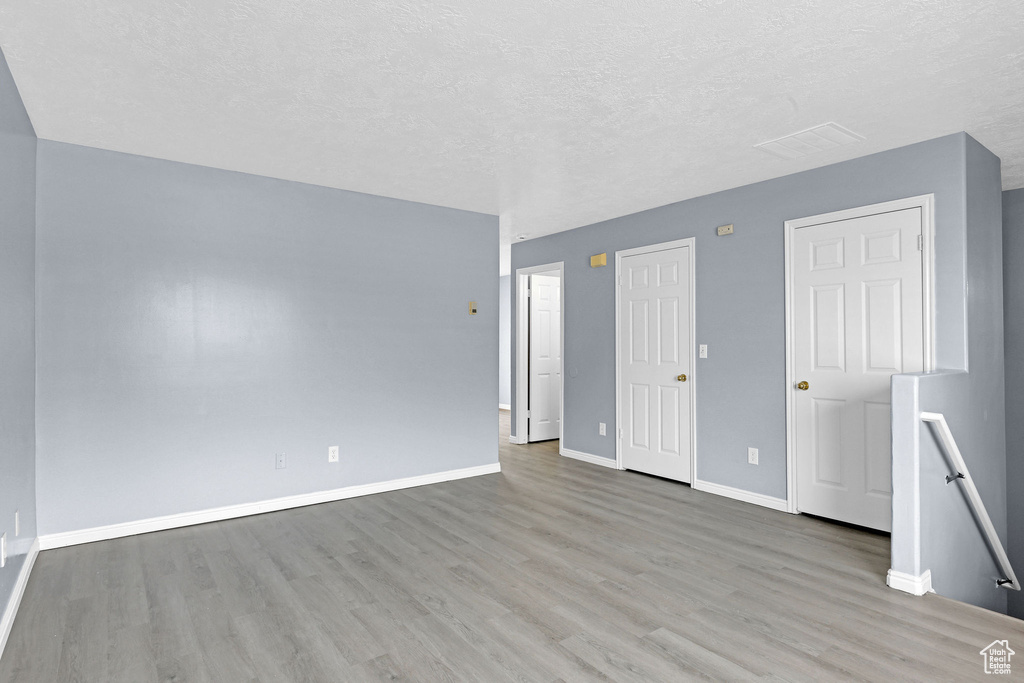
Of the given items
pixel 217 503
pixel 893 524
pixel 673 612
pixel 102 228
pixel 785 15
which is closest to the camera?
pixel 785 15

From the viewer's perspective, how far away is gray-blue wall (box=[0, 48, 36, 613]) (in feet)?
8.11

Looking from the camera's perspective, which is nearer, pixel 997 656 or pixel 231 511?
pixel 997 656

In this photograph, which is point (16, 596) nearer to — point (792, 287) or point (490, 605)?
point (490, 605)

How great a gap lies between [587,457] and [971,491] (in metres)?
3.33

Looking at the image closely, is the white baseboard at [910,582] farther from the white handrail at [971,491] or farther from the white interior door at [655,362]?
the white interior door at [655,362]

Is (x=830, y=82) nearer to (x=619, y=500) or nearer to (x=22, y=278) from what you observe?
(x=619, y=500)

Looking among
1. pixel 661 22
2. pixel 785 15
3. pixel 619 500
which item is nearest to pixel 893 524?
pixel 619 500

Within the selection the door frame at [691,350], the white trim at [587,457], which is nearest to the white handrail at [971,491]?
the door frame at [691,350]

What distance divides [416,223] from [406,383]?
1.46 meters

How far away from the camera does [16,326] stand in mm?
2758

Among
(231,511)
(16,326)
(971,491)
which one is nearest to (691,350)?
(971,491)

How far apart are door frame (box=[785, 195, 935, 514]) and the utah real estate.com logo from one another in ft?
5.38

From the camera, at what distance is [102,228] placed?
3.52 m

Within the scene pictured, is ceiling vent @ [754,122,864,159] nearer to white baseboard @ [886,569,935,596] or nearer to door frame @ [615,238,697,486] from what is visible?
door frame @ [615,238,697,486]
